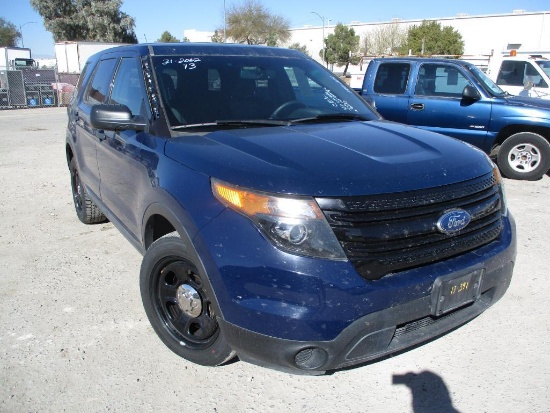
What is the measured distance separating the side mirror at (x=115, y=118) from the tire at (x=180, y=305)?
2.59ft

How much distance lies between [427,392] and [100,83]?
361 cm

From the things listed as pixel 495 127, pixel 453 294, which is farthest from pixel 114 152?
pixel 495 127

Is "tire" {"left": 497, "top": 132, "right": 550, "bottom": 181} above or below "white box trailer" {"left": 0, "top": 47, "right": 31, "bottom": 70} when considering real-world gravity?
below

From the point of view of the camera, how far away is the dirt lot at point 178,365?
8.38 ft

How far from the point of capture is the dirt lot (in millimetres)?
2555

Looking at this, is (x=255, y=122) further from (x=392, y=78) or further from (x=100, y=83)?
(x=392, y=78)

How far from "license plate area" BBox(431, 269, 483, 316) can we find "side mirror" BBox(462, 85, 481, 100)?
19.0ft

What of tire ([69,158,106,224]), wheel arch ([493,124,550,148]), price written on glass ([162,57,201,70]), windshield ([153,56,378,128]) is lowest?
tire ([69,158,106,224])

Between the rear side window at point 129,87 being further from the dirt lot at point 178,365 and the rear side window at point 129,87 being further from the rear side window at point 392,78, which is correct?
the rear side window at point 392,78

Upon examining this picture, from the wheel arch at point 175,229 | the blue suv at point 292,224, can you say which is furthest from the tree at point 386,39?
the wheel arch at point 175,229

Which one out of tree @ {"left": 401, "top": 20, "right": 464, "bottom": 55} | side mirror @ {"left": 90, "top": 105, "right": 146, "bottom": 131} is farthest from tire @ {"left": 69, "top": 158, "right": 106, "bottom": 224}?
tree @ {"left": 401, "top": 20, "right": 464, "bottom": 55}

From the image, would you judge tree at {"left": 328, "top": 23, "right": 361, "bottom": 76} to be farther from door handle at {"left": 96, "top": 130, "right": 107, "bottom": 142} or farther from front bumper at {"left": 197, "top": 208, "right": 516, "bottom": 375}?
front bumper at {"left": 197, "top": 208, "right": 516, "bottom": 375}

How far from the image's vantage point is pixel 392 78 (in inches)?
333

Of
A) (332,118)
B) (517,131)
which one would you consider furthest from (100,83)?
(517,131)
